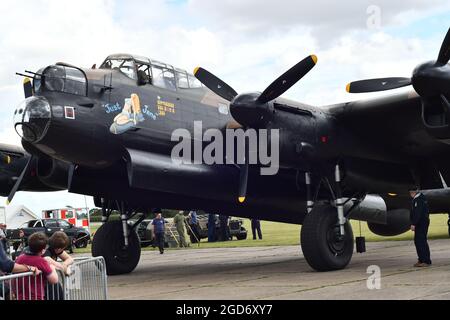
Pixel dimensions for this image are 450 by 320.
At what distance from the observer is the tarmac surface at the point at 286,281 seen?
31.6ft

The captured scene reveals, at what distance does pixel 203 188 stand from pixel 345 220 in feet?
10.6

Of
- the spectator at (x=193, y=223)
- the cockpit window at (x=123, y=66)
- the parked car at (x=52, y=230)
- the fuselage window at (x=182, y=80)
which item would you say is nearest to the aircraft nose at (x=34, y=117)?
the cockpit window at (x=123, y=66)

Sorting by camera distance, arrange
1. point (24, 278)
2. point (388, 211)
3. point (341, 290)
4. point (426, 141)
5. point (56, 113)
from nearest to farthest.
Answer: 1. point (24, 278)
2. point (341, 290)
3. point (56, 113)
4. point (426, 141)
5. point (388, 211)

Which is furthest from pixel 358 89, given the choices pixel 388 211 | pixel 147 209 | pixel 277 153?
pixel 388 211

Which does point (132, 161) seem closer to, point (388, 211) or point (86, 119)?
point (86, 119)

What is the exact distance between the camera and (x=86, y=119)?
12.3m

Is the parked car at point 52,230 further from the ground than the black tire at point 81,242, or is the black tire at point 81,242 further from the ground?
the parked car at point 52,230

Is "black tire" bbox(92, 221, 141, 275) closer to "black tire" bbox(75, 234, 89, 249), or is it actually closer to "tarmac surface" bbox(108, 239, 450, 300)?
"tarmac surface" bbox(108, 239, 450, 300)

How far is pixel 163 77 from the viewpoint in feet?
45.4

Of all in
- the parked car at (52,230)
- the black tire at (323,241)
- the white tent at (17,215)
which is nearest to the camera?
the black tire at (323,241)

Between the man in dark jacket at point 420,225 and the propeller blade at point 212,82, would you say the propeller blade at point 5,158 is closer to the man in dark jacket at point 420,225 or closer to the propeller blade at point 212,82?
the propeller blade at point 212,82

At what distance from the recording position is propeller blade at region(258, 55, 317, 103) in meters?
13.0

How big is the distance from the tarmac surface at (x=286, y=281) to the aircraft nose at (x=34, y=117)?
10.9ft

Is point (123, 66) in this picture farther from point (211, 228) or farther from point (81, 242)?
point (81, 242)
